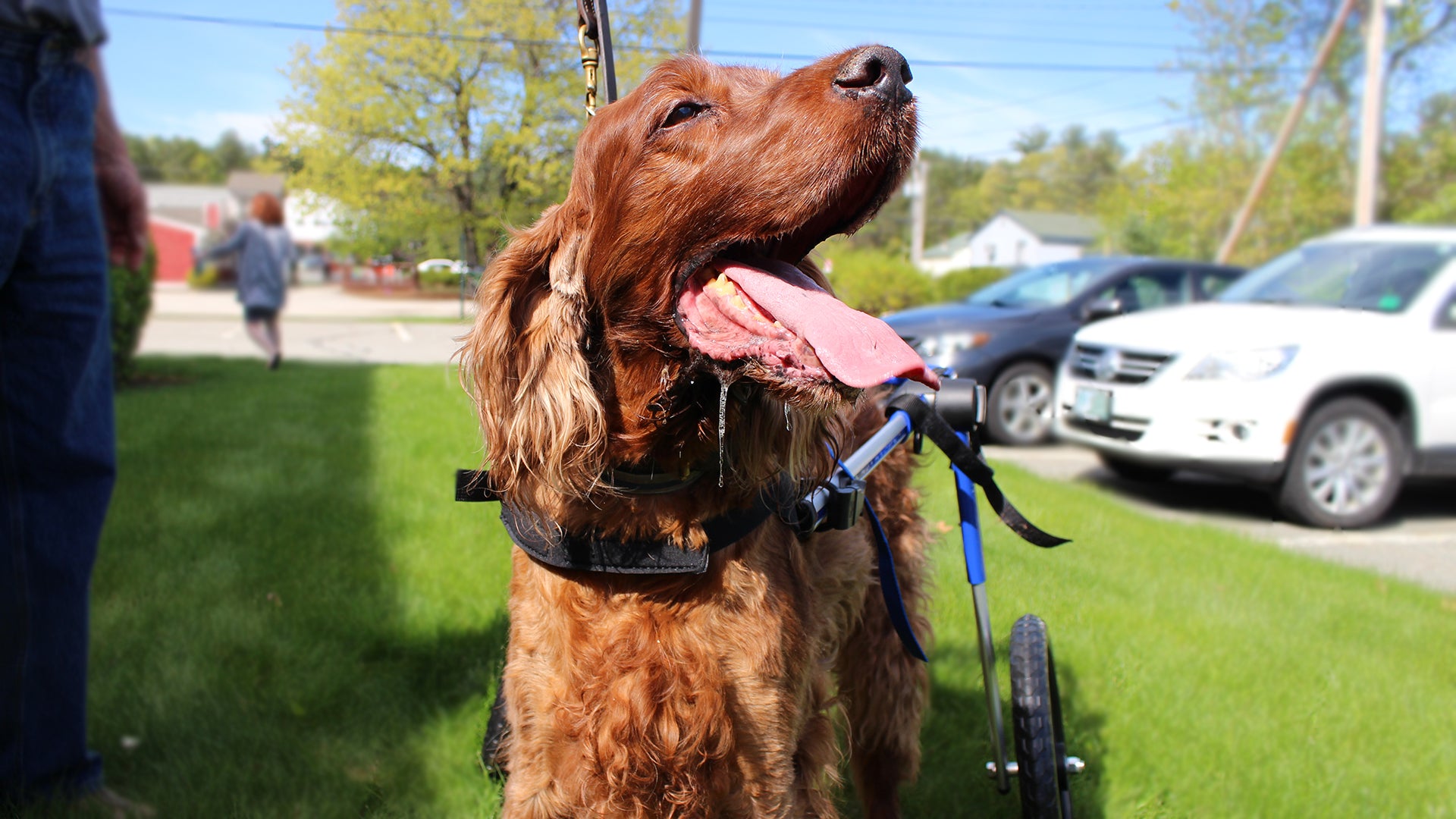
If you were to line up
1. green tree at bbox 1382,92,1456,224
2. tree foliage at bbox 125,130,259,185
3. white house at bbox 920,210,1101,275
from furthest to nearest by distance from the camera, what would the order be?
white house at bbox 920,210,1101,275 → tree foliage at bbox 125,130,259,185 → green tree at bbox 1382,92,1456,224

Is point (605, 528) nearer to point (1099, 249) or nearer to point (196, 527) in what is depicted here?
point (196, 527)

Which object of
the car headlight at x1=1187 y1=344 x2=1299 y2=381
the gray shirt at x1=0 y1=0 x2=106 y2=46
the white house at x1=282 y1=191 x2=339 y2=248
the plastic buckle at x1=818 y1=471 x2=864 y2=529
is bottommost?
the plastic buckle at x1=818 y1=471 x2=864 y2=529

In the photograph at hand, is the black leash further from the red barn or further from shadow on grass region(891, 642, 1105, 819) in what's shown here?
the red barn

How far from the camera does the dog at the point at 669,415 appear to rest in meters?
1.51

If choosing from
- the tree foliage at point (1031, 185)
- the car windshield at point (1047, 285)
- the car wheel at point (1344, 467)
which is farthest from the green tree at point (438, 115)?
the tree foliage at point (1031, 185)

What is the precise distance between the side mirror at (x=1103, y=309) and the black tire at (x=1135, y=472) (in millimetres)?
1295

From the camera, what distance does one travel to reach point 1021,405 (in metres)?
8.15

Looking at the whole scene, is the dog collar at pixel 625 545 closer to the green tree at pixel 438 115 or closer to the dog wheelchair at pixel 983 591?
the dog wheelchair at pixel 983 591

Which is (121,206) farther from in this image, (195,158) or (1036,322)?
(195,158)

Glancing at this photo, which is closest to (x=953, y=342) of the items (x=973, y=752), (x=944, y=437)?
(x=973, y=752)

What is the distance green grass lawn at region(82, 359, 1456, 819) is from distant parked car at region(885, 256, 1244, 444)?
294 cm

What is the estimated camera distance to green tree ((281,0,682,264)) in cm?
1800

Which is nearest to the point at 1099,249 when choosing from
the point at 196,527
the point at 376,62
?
the point at 376,62

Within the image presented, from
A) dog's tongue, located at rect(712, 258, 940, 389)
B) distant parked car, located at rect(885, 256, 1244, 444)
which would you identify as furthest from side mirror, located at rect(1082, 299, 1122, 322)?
dog's tongue, located at rect(712, 258, 940, 389)
